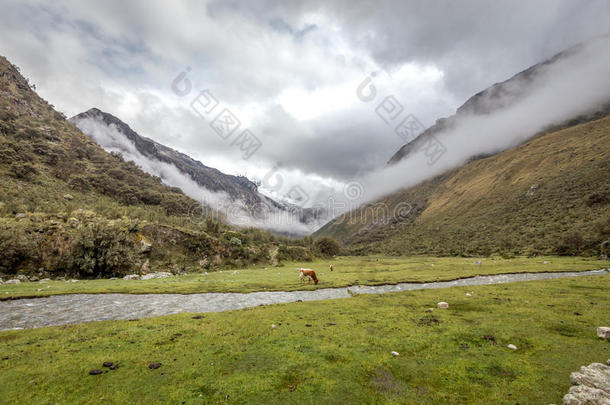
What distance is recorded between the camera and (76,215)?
52.3m

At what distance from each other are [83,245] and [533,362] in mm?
57505

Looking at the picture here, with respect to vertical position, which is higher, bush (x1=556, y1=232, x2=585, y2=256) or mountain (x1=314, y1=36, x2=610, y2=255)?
mountain (x1=314, y1=36, x2=610, y2=255)

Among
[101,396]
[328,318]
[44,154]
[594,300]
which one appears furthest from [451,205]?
[44,154]

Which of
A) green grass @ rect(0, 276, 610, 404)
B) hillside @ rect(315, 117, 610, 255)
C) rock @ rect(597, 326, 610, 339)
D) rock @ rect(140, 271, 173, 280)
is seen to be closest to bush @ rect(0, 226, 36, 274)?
rock @ rect(140, 271, 173, 280)

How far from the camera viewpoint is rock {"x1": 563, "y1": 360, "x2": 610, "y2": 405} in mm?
7117

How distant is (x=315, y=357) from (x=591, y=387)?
374 inches

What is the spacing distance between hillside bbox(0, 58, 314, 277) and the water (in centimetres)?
2064

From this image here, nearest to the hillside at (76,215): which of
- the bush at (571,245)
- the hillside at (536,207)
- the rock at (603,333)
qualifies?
the rock at (603,333)

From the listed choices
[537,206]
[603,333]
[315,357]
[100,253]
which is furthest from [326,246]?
[315,357]

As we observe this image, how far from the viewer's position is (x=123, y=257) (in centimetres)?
4641

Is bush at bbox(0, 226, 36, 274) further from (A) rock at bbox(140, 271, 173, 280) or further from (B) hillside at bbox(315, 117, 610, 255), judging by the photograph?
(B) hillside at bbox(315, 117, 610, 255)

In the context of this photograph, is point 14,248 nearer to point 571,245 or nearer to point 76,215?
point 76,215

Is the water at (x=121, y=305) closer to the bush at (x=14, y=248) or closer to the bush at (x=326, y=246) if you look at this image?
the bush at (x=14, y=248)

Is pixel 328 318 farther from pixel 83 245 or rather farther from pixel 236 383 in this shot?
pixel 83 245
